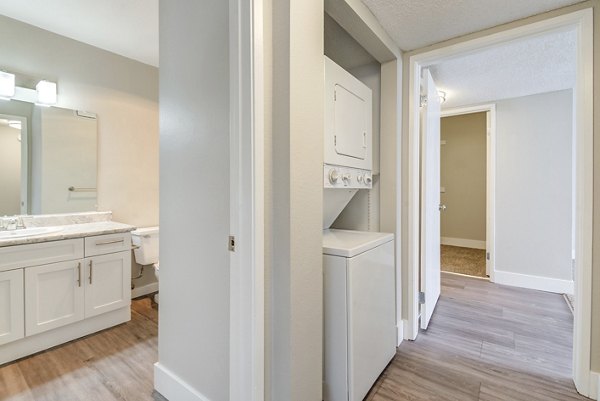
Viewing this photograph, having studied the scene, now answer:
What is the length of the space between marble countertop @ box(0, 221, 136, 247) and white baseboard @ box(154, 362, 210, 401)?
115 cm

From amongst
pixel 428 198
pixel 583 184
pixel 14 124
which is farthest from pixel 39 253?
pixel 583 184

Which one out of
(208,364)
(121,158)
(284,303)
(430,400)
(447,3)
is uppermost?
(447,3)

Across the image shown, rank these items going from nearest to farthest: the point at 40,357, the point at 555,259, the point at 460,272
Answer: the point at 40,357, the point at 555,259, the point at 460,272

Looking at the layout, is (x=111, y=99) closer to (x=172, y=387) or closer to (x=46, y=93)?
(x=46, y=93)

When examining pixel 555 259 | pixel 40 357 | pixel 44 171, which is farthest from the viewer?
pixel 555 259

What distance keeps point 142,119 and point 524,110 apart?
4125 millimetres

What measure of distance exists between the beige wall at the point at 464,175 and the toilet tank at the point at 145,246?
197 inches

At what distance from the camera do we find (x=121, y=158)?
2.72 m

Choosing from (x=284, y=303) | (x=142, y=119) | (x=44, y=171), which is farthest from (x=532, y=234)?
(x=44, y=171)

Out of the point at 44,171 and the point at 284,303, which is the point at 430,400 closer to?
the point at 284,303

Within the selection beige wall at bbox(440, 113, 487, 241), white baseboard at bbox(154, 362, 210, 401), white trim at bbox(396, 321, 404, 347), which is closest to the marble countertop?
white baseboard at bbox(154, 362, 210, 401)

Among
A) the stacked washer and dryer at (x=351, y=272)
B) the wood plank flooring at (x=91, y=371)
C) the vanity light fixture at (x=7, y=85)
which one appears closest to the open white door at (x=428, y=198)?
the stacked washer and dryer at (x=351, y=272)

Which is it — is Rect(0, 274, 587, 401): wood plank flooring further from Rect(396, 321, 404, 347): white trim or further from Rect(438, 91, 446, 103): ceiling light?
Rect(438, 91, 446, 103): ceiling light

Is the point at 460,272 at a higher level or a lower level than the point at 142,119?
lower
